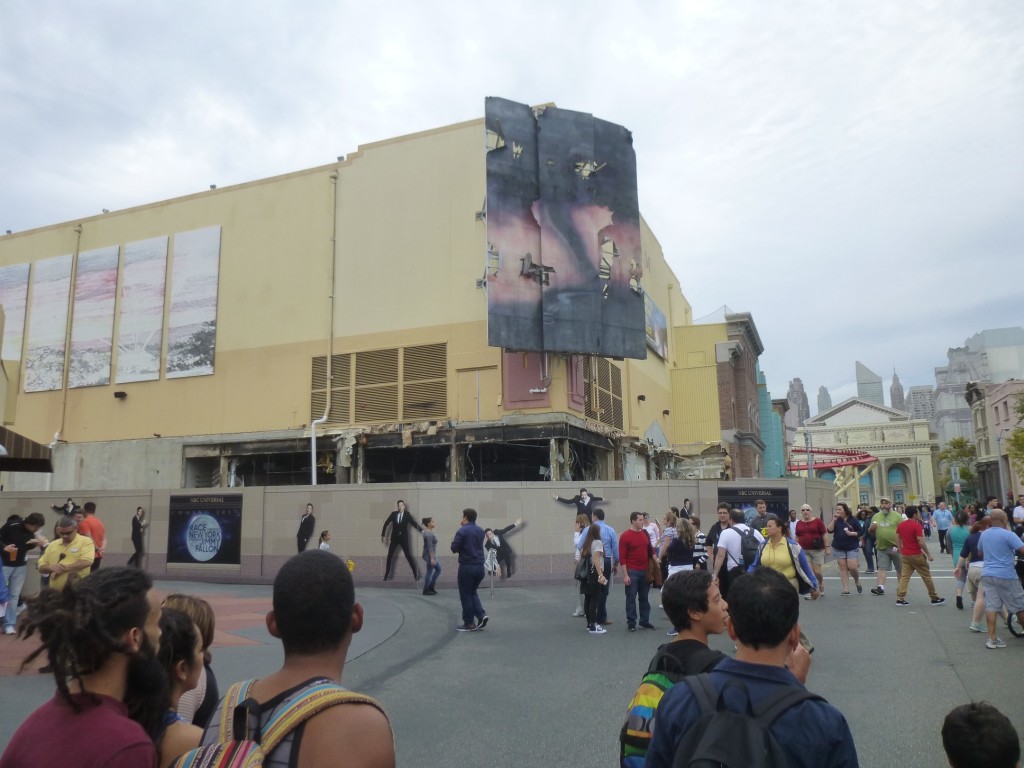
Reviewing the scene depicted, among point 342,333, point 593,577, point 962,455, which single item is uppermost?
point 342,333

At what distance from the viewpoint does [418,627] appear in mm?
11961

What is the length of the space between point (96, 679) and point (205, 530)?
19.9 metres

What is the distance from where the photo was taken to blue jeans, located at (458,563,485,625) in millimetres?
11461

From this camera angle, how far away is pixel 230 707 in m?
2.14

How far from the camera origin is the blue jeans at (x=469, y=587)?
11.5 metres

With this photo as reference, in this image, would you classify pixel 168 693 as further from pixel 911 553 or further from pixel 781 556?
pixel 911 553

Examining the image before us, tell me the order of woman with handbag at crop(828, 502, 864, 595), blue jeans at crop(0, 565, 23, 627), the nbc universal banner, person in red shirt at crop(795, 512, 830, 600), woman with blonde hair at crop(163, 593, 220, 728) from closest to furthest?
woman with blonde hair at crop(163, 593, 220, 728)
blue jeans at crop(0, 565, 23, 627)
person in red shirt at crop(795, 512, 830, 600)
woman with handbag at crop(828, 502, 864, 595)
the nbc universal banner

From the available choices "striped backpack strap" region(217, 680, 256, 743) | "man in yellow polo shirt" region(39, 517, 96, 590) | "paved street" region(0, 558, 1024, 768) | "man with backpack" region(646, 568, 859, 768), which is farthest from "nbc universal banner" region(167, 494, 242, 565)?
"man with backpack" region(646, 568, 859, 768)

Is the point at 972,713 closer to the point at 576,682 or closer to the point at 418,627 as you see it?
the point at 576,682

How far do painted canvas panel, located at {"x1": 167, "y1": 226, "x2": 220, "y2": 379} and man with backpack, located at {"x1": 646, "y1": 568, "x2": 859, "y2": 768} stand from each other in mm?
32189

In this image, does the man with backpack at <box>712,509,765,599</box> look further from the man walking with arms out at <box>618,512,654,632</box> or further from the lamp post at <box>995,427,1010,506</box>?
the lamp post at <box>995,427,1010,506</box>

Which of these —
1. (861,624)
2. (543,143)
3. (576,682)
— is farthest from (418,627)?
(543,143)

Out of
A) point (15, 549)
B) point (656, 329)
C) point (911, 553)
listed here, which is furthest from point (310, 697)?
point (656, 329)

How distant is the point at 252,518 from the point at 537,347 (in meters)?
10.4
